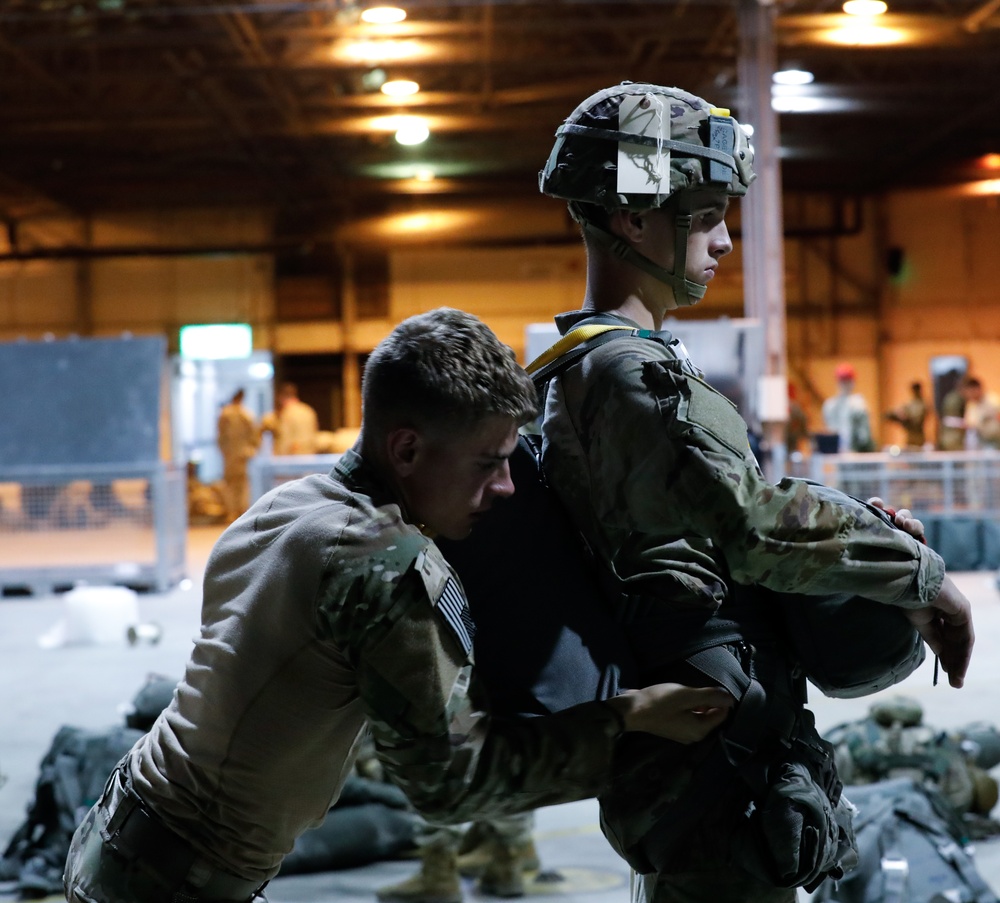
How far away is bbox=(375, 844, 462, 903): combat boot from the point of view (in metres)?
4.44

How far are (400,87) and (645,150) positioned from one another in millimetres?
16575

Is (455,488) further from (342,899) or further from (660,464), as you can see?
(342,899)

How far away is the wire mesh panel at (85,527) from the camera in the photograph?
11.8 metres

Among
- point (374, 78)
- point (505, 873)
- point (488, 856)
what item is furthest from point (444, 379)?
point (374, 78)

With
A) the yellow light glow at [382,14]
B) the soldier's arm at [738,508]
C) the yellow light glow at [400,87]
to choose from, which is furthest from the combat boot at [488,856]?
the yellow light glow at [400,87]

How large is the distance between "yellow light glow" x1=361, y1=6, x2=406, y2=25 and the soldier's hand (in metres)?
13.3

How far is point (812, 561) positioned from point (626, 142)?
0.71 m

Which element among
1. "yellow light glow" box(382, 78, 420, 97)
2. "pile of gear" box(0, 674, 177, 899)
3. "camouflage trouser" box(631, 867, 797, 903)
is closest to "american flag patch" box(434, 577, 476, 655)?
"camouflage trouser" box(631, 867, 797, 903)

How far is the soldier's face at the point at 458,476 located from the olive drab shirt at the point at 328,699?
0.19 ft

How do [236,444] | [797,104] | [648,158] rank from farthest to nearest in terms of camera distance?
[797,104]
[236,444]
[648,158]

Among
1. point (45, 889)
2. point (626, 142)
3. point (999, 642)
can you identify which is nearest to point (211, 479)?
point (999, 642)

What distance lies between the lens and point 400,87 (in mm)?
17812

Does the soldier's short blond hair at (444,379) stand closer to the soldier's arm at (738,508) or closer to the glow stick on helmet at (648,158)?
the soldier's arm at (738,508)

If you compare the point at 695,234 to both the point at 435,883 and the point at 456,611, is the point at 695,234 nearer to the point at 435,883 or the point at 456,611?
the point at 456,611
